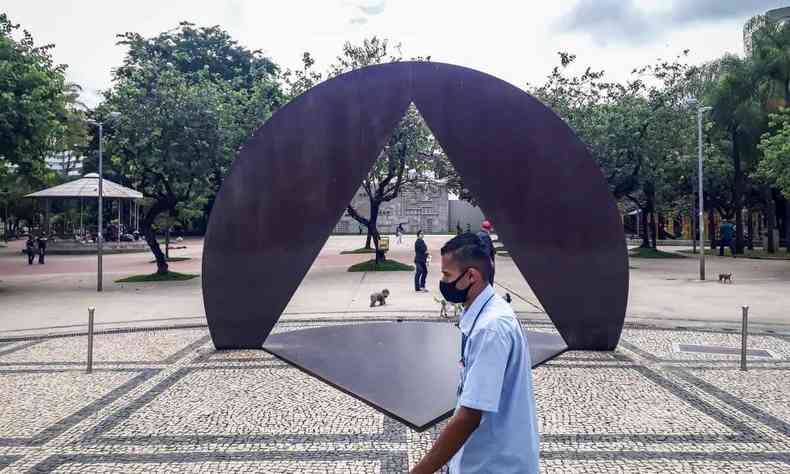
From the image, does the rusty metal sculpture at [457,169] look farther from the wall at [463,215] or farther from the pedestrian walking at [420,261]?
the wall at [463,215]

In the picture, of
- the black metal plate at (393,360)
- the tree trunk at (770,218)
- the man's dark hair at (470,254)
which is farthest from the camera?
the tree trunk at (770,218)

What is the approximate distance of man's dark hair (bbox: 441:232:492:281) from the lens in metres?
2.54

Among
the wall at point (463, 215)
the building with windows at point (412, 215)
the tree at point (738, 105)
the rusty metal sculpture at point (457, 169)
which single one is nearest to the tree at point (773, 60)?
the tree at point (738, 105)

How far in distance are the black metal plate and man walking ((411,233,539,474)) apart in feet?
9.59

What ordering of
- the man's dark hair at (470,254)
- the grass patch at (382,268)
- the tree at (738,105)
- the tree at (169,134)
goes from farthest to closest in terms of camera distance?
1. the tree at (738,105)
2. the grass patch at (382,268)
3. the tree at (169,134)
4. the man's dark hair at (470,254)

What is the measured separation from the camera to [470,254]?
2.56 metres

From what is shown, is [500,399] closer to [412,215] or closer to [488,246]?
[488,246]

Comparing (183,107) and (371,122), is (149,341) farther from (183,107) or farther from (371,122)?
(183,107)

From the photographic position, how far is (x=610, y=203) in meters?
8.81

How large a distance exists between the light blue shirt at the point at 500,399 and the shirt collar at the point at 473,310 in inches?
0.6

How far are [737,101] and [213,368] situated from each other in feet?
102

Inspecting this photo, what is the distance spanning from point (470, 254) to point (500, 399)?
0.64 metres

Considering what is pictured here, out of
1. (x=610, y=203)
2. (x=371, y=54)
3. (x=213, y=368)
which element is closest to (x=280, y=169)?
(x=213, y=368)

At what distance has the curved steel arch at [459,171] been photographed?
881cm
